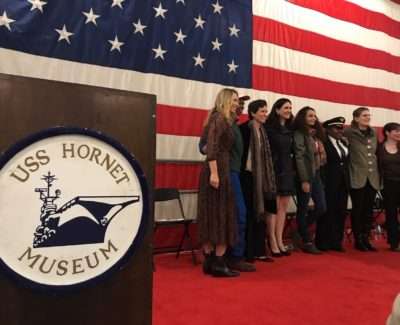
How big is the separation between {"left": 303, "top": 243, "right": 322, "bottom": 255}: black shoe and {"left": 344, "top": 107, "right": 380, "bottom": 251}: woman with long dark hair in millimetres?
503

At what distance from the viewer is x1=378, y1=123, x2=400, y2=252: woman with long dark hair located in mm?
4355

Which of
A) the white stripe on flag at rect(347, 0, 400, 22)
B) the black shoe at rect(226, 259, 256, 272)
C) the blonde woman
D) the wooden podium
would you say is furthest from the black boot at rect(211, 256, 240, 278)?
the white stripe on flag at rect(347, 0, 400, 22)

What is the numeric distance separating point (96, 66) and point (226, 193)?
1424 millimetres

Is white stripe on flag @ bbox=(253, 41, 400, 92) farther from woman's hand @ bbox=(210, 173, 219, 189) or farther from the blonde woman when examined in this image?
woman's hand @ bbox=(210, 173, 219, 189)

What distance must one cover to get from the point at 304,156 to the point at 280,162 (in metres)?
0.29

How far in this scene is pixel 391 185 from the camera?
439cm

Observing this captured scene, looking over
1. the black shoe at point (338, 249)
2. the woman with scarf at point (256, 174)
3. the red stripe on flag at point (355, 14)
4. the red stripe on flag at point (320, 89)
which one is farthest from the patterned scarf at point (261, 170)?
the red stripe on flag at point (355, 14)

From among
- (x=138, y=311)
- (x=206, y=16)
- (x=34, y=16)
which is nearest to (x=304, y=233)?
(x=206, y=16)

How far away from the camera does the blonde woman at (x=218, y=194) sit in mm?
3047

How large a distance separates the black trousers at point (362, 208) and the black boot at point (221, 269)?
1.73 meters

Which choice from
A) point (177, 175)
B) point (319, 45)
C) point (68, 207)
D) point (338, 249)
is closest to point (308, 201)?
point (338, 249)

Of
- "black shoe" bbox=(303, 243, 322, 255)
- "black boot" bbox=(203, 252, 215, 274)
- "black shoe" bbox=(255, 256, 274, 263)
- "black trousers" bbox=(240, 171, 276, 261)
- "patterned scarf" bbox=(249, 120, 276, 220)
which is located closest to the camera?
"black boot" bbox=(203, 252, 215, 274)

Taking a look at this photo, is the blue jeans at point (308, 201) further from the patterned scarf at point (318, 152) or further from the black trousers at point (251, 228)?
the black trousers at point (251, 228)

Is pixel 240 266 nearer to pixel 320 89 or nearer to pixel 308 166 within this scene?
pixel 308 166
